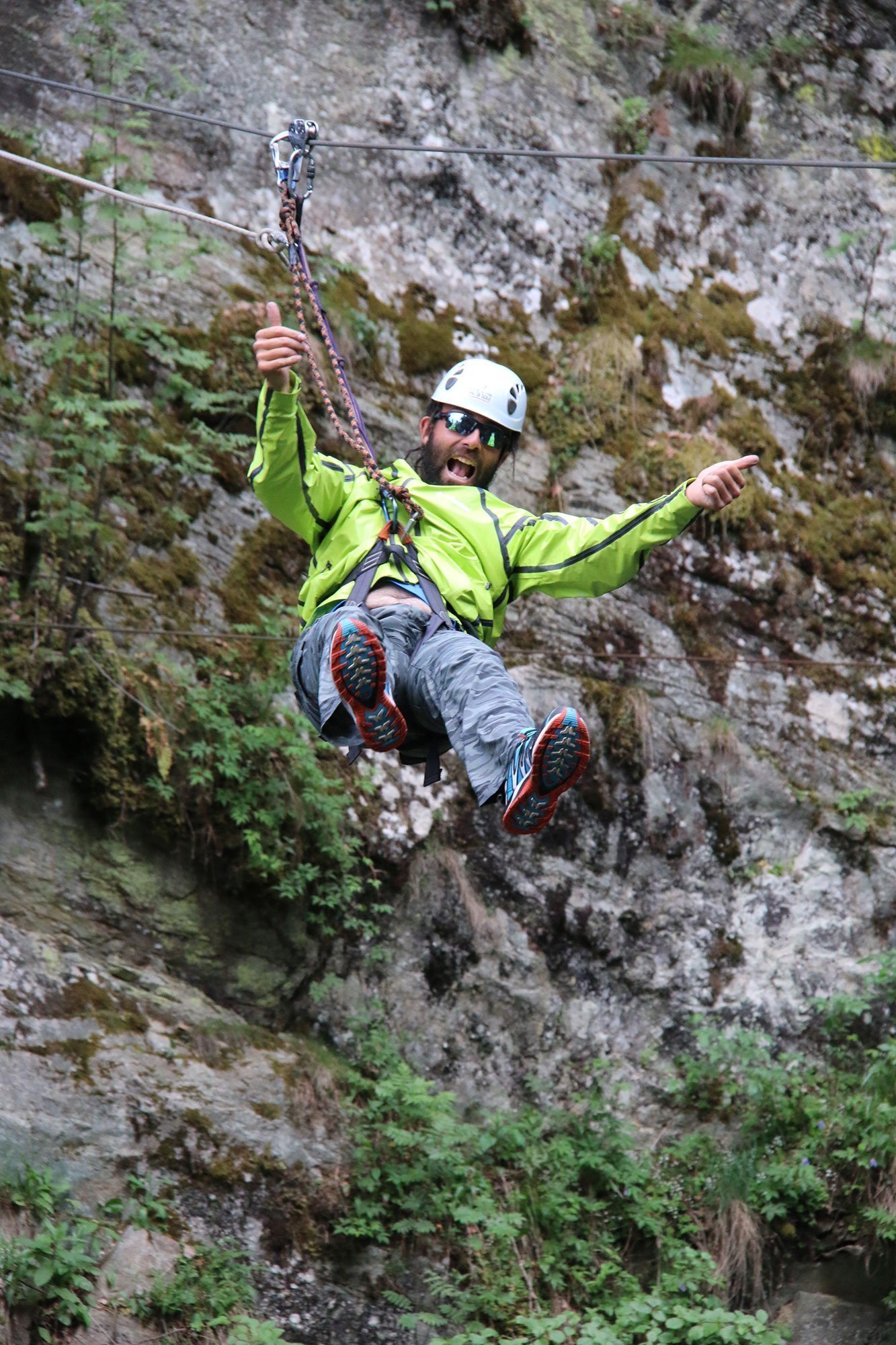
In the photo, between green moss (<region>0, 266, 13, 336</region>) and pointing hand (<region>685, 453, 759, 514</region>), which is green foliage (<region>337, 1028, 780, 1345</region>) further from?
green moss (<region>0, 266, 13, 336</region>)

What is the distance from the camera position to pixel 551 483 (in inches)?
301

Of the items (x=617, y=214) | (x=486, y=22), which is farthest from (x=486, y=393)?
(x=486, y=22)

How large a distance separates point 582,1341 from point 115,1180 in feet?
6.50

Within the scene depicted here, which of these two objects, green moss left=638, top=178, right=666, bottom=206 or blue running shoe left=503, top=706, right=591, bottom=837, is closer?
blue running shoe left=503, top=706, right=591, bottom=837

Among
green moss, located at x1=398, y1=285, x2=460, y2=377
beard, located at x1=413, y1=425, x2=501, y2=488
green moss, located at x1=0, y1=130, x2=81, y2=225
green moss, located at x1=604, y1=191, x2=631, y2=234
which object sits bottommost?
green moss, located at x1=398, y1=285, x2=460, y2=377

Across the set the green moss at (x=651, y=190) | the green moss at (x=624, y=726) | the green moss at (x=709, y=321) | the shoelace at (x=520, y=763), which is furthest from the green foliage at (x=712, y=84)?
the shoelace at (x=520, y=763)

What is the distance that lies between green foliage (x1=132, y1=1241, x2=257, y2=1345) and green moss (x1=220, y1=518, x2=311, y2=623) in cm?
298

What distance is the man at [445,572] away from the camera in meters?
3.43

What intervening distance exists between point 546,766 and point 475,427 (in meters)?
1.66

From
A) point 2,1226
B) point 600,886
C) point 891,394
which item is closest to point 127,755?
point 2,1226

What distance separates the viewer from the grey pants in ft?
11.4

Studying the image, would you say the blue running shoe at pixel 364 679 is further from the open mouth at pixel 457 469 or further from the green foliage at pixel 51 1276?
the green foliage at pixel 51 1276

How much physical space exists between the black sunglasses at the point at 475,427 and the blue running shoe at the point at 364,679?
3.96ft

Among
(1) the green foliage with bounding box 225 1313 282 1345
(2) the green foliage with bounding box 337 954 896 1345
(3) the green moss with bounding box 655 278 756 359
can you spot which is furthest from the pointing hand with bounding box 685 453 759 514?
(3) the green moss with bounding box 655 278 756 359
